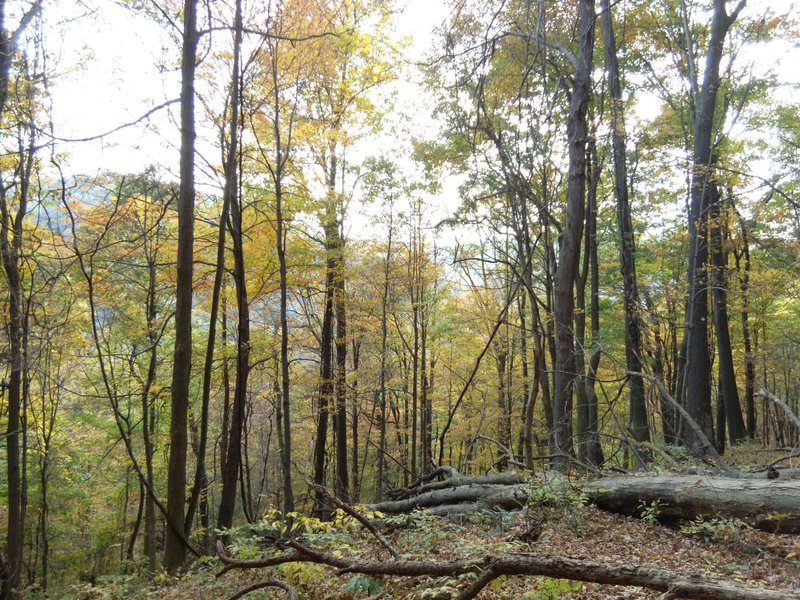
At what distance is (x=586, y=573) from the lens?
245 cm

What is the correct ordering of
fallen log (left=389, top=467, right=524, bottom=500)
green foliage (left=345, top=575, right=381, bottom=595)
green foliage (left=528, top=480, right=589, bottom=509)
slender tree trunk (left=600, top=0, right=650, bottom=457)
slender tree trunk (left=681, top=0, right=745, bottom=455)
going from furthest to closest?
1. slender tree trunk (left=681, top=0, right=745, bottom=455)
2. slender tree trunk (left=600, top=0, right=650, bottom=457)
3. fallen log (left=389, top=467, right=524, bottom=500)
4. green foliage (left=528, top=480, right=589, bottom=509)
5. green foliage (left=345, top=575, right=381, bottom=595)

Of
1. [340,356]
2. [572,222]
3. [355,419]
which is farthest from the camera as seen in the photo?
[355,419]

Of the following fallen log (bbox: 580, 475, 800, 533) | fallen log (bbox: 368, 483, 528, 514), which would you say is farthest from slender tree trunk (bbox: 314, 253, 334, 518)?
fallen log (bbox: 580, 475, 800, 533)

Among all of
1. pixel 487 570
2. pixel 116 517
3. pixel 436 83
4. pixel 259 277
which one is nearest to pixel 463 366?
pixel 259 277

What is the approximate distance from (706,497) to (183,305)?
6245 mm

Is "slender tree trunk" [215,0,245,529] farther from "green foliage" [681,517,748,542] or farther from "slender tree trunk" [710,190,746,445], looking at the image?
"slender tree trunk" [710,190,746,445]

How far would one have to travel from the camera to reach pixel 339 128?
40.0 ft

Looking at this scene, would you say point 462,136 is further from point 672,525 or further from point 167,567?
point 167,567

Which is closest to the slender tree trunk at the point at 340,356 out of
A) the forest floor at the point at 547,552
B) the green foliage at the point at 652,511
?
the forest floor at the point at 547,552

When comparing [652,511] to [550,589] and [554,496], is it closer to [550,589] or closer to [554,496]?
[554,496]

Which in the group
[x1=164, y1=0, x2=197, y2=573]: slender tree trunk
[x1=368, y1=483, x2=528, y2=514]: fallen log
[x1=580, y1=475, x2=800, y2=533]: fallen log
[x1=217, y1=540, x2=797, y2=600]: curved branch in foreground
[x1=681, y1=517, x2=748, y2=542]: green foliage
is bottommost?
[x1=368, y1=483, x2=528, y2=514]: fallen log

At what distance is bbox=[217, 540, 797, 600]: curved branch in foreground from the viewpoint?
2100 millimetres

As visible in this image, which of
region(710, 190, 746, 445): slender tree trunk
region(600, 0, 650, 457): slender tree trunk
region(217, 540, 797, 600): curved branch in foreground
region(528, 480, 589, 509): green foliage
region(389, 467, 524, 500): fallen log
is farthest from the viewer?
region(710, 190, 746, 445): slender tree trunk

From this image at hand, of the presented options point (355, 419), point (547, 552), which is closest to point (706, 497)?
point (547, 552)
